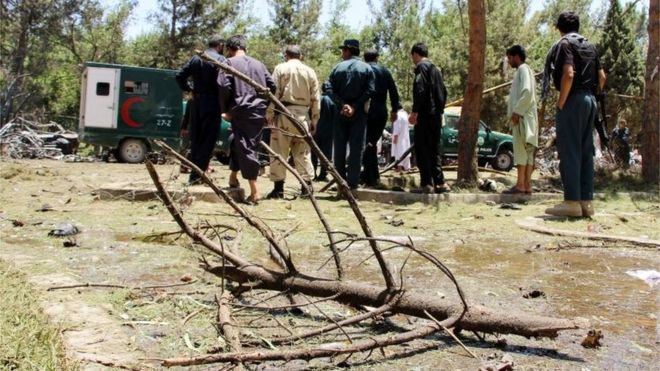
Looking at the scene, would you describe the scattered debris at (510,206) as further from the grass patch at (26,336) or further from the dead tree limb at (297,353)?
the grass patch at (26,336)

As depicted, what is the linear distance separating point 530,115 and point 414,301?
5653 millimetres

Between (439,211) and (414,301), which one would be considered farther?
(439,211)

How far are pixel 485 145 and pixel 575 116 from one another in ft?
45.7

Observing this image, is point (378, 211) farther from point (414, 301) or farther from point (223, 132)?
point (223, 132)

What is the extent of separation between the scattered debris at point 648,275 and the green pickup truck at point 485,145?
15.4 metres

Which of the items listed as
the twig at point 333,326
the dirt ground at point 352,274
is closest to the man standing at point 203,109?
the dirt ground at point 352,274

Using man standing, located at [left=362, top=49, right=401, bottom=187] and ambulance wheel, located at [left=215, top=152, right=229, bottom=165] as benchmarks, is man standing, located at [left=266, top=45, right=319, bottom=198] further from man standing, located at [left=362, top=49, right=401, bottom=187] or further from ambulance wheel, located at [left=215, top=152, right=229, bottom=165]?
ambulance wheel, located at [left=215, top=152, right=229, bottom=165]

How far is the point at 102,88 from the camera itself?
18203 mm

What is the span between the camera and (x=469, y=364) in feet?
8.36

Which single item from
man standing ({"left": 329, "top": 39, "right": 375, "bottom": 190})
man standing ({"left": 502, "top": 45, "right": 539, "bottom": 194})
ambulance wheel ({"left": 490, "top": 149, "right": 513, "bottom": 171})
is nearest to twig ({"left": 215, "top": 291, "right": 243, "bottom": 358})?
man standing ({"left": 329, "top": 39, "right": 375, "bottom": 190})

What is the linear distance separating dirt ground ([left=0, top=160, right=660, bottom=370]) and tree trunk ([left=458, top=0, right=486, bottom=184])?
1.58 m

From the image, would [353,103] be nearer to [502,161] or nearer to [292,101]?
[292,101]

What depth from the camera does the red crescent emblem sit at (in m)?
18.2

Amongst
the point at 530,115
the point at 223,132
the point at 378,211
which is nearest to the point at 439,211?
the point at 378,211
